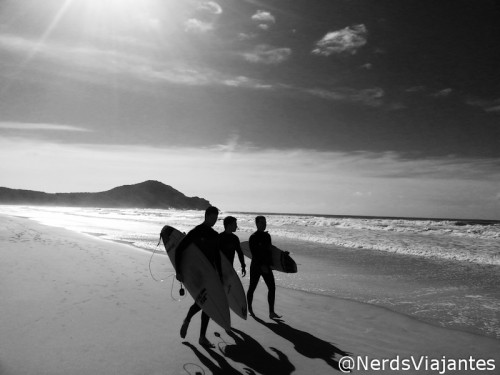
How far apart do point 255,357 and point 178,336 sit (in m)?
1.30

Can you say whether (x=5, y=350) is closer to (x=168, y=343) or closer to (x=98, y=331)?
(x=98, y=331)

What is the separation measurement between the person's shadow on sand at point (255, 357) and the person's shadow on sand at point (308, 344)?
0.40m

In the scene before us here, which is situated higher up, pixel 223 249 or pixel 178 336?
pixel 223 249

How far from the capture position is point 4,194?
170m

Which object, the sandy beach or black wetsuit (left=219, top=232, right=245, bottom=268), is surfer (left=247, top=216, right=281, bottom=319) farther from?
black wetsuit (left=219, top=232, right=245, bottom=268)

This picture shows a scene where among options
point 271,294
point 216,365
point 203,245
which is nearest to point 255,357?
point 216,365

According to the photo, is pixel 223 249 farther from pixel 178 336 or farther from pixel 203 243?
pixel 178 336

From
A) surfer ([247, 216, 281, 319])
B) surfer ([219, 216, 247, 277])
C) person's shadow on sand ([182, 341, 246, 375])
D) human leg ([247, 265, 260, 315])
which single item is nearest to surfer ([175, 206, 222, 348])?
person's shadow on sand ([182, 341, 246, 375])

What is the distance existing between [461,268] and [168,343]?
11.4 m

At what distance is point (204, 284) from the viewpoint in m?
5.30

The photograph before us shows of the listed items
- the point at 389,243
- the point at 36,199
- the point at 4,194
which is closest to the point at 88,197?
the point at 36,199

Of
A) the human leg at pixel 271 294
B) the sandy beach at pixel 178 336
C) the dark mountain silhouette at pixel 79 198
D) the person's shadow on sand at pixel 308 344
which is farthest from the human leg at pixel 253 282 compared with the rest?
the dark mountain silhouette at pixel 79 198

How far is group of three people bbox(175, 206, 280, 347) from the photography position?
514cm

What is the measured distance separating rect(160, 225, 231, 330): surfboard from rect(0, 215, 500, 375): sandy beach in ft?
1.62
